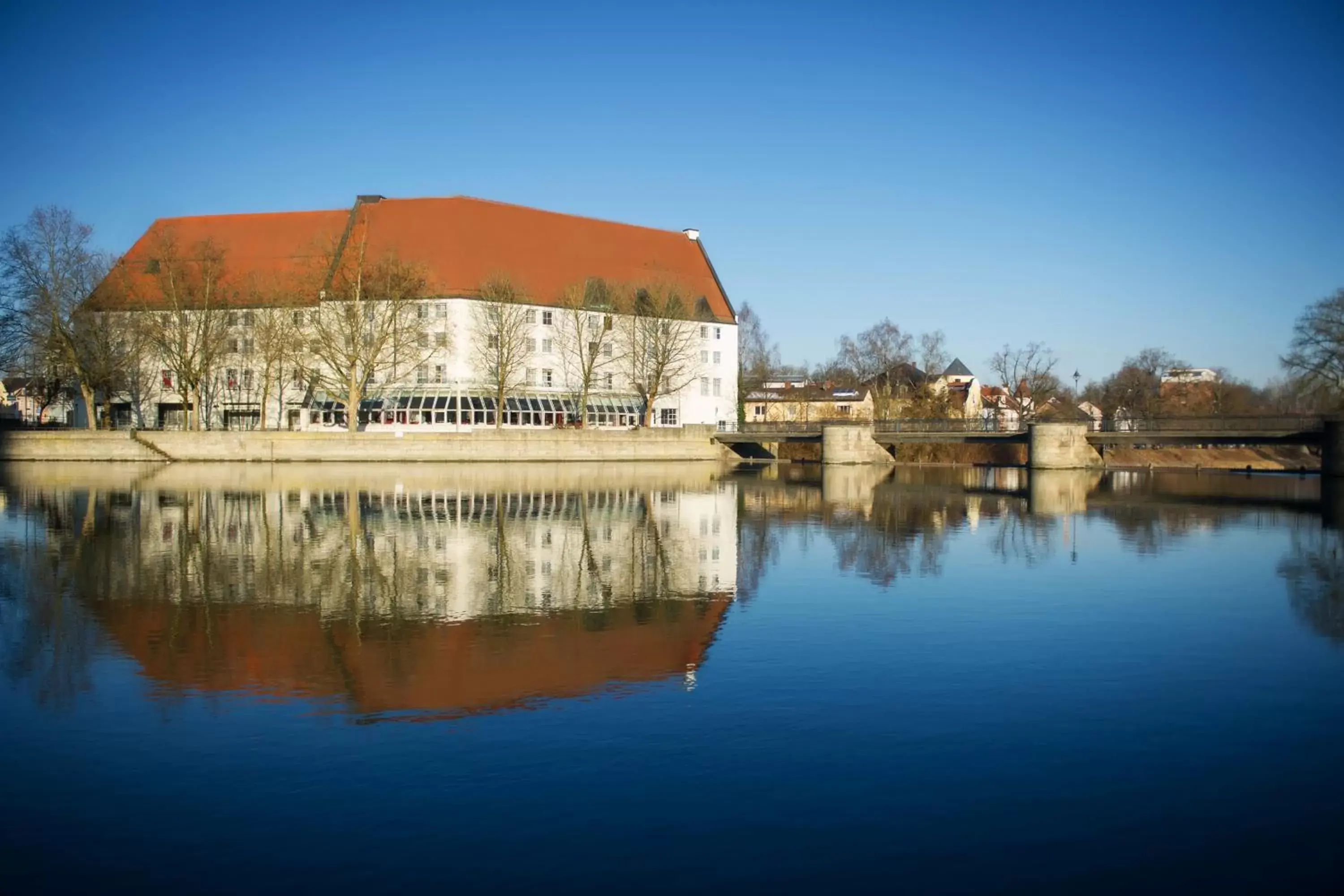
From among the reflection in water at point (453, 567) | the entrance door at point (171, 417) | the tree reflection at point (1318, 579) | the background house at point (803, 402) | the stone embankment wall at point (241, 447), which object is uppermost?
the background house at point (803, 402)

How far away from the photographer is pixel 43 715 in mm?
11031

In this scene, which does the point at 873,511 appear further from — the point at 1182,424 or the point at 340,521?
the point at 1182,424

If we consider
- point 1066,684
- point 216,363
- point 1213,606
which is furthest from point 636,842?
point 216,363

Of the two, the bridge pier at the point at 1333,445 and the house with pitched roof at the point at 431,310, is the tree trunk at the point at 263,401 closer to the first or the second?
the house with pitched roof at the point at 431,310

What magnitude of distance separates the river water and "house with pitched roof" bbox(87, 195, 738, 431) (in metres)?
49.2

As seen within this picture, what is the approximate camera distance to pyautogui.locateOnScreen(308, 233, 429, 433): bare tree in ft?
212

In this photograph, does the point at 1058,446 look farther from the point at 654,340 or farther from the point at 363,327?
the point at 363,327

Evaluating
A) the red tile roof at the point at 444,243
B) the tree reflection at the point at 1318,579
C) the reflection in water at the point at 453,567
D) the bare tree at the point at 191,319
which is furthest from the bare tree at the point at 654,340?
the tree reflection at the point at 1318,579

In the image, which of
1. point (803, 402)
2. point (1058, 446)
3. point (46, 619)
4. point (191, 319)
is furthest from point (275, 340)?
point (803, 402)

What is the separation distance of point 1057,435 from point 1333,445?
14.3m

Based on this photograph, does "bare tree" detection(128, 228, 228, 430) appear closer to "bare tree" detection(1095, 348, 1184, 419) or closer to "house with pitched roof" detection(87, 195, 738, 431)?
"house with pitched roof" detection(87, 195, 738, 431)

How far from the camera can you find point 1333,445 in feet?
193

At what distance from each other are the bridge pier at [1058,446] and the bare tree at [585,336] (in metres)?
28.6

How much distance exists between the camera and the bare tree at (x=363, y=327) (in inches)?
2547
